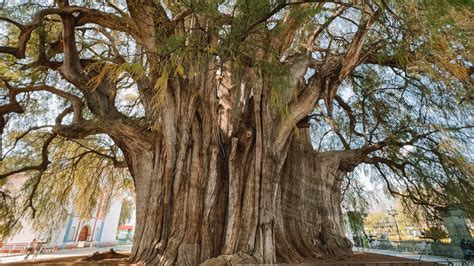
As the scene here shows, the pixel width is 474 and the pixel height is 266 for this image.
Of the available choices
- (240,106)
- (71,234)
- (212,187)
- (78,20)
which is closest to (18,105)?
(78,20)

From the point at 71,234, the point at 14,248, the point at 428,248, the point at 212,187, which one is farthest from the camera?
the point at 71,234

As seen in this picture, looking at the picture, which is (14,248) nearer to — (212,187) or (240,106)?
(212,187)

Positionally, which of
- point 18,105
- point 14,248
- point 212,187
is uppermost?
point 18,105

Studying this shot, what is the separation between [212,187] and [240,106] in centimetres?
149

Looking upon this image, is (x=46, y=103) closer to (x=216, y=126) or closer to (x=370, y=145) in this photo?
(x=216, y=126)

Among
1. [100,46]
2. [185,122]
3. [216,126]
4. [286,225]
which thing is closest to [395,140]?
[286,225]

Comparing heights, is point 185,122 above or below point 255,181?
above

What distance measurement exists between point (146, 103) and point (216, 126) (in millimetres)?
1186

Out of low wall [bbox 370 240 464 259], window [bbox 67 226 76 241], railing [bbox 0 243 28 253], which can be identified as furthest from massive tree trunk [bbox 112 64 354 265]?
window [bbox 67 226 76 241]

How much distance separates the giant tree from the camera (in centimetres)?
213

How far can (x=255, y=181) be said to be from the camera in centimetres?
331

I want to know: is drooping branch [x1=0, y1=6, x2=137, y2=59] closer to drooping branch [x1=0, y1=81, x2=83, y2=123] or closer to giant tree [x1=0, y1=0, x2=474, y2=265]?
giant tree [x1=0, y1=0, x2=474, y2=265]

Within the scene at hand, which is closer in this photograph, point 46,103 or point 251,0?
point 251,0

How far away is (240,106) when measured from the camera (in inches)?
167
